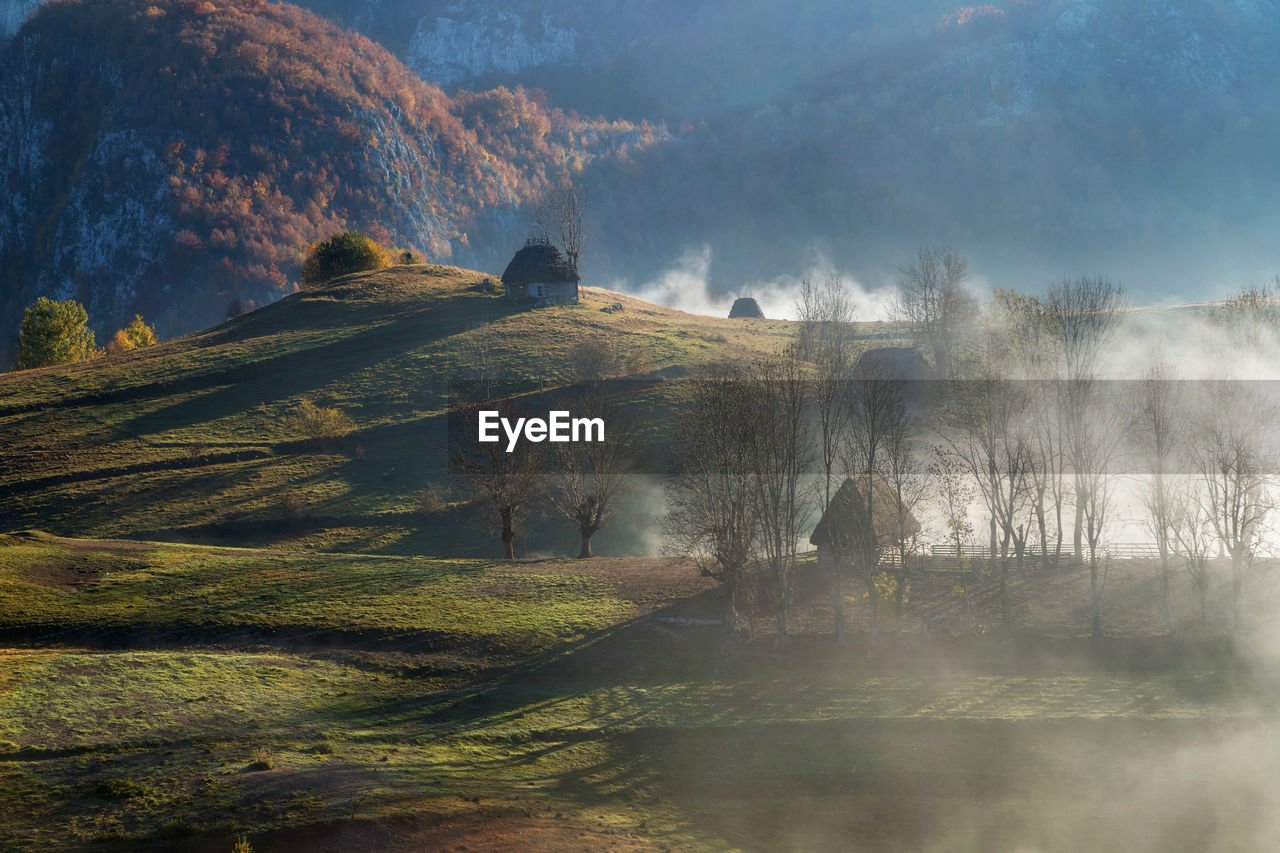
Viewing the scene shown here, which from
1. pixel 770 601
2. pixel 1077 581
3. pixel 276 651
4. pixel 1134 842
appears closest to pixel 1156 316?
pixel 1077 581

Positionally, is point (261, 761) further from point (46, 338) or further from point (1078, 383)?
point (46, 338)

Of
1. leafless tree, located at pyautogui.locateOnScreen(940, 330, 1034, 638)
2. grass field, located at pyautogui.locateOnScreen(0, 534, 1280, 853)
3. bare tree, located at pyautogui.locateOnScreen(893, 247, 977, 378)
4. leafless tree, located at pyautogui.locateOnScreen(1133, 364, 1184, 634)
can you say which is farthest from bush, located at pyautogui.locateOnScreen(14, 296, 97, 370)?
leafless tree, located at pyautogui.locateOnScreen(1133, 364, 1184, 634)

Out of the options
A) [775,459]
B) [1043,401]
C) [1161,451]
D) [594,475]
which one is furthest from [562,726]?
[1043,401]

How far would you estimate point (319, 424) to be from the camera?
80.1 metres

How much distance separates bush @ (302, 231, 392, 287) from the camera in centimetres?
15225

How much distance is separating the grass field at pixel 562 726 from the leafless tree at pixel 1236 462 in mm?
6630

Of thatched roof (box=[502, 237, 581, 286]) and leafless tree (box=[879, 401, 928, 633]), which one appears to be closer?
leafless tree (box=[879, 401, 928, 633])

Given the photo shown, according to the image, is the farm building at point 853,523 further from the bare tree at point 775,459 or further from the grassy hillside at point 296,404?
the grassy hillside at point 296,404

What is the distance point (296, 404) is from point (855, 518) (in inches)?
2502

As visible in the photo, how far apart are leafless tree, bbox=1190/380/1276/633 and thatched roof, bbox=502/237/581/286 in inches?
3632

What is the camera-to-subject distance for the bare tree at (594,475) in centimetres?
5975

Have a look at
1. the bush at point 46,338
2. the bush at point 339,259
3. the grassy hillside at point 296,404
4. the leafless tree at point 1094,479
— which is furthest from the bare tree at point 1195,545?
the bush at point 46,338

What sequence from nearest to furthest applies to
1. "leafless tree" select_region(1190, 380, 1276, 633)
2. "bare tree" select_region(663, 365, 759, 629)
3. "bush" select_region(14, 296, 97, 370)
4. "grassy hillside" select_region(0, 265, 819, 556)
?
"leafless tree" select_region(1190, 380, 1276, 633), "bare tree" select_region(663, 365, 759, 629), "grassy hillside" select_region(0, 265, 819, 556), "bush" select_region(14, 296, 97, 370)

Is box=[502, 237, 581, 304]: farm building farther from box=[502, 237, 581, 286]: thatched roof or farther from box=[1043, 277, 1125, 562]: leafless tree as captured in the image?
box=[1043, 277, 1125, 562]: leafless tree
